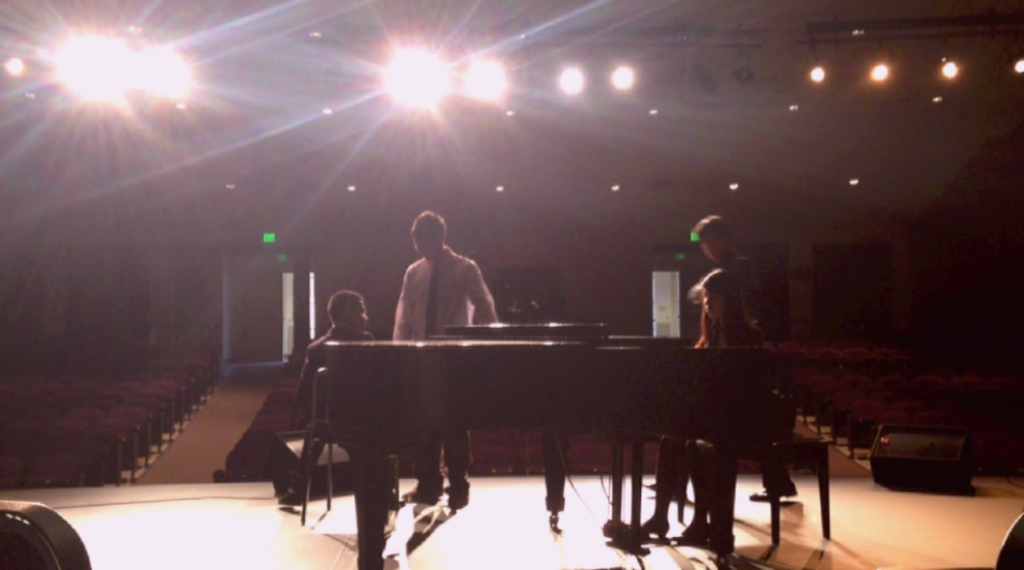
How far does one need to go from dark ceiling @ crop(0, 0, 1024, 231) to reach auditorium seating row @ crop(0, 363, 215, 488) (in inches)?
131

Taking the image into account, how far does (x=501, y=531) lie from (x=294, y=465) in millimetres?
1367

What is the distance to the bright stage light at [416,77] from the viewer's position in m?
8.34

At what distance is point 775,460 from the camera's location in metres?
3.54

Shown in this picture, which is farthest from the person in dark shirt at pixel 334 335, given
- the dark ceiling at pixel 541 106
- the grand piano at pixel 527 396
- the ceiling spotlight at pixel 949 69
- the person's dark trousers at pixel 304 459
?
the ceiling spotlight at pixel 949 69

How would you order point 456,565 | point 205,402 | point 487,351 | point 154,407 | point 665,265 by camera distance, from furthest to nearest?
point 665,265, point 205,402, point 154,407, point 456,565, point 487,351

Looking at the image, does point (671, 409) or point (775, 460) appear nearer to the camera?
point (671, 409)

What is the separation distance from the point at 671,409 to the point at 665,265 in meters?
12.8

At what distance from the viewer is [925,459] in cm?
476

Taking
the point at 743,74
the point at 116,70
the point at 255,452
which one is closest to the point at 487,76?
the point at 743,74

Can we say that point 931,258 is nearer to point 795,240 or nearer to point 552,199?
point 795,240

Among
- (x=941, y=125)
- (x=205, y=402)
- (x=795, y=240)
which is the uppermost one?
(x=941, y=125)

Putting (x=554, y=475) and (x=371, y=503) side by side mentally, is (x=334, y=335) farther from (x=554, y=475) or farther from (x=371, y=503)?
(x=371, y=503)

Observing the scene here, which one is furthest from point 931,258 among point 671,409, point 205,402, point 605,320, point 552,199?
point 671,409

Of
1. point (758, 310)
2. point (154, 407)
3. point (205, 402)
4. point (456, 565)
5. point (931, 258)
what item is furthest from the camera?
point (931, 258)
